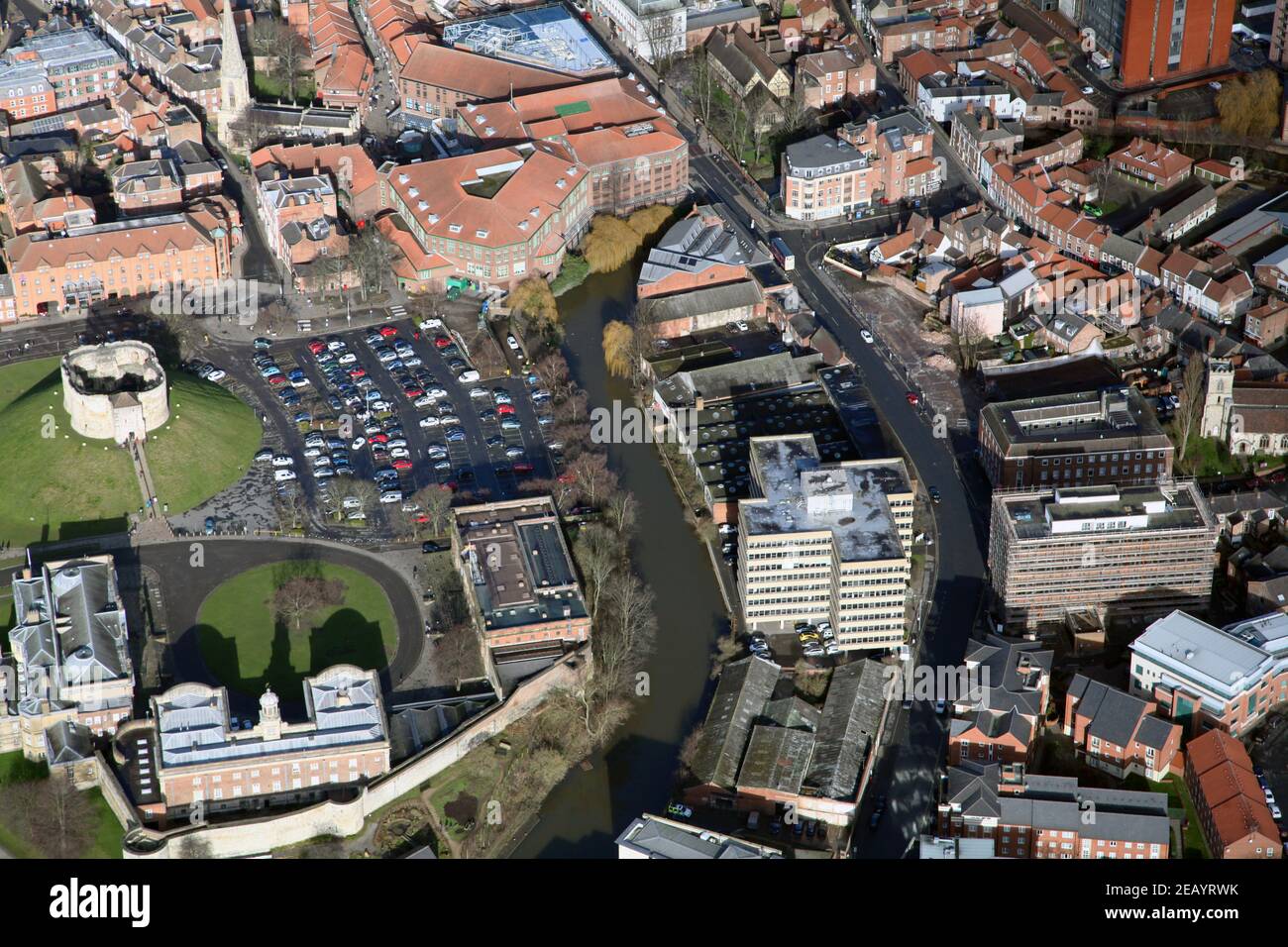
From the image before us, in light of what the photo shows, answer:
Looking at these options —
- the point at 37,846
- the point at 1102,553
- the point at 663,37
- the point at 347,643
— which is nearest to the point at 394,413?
the point at 347,643

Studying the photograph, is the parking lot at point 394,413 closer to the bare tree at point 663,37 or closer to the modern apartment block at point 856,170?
the modern apartment block at point 856,170

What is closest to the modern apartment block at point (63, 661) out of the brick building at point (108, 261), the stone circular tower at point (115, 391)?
the stone circular tower at point (115, 391)

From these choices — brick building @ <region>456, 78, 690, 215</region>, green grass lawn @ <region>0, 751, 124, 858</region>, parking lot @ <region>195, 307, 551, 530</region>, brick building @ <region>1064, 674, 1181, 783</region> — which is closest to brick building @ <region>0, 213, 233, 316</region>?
parking lot @ <region>195, 307, 551, 530</region>

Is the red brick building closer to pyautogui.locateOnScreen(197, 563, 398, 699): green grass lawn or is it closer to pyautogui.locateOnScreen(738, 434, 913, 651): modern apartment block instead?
pyautogui.locateOnScreen(738, 434, 913, 651): modern apartment block

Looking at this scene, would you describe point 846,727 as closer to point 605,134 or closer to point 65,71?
point 605,134

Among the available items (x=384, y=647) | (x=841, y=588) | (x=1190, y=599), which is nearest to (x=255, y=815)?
(x=384, y=647)

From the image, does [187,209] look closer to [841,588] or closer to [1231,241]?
[841,588]
